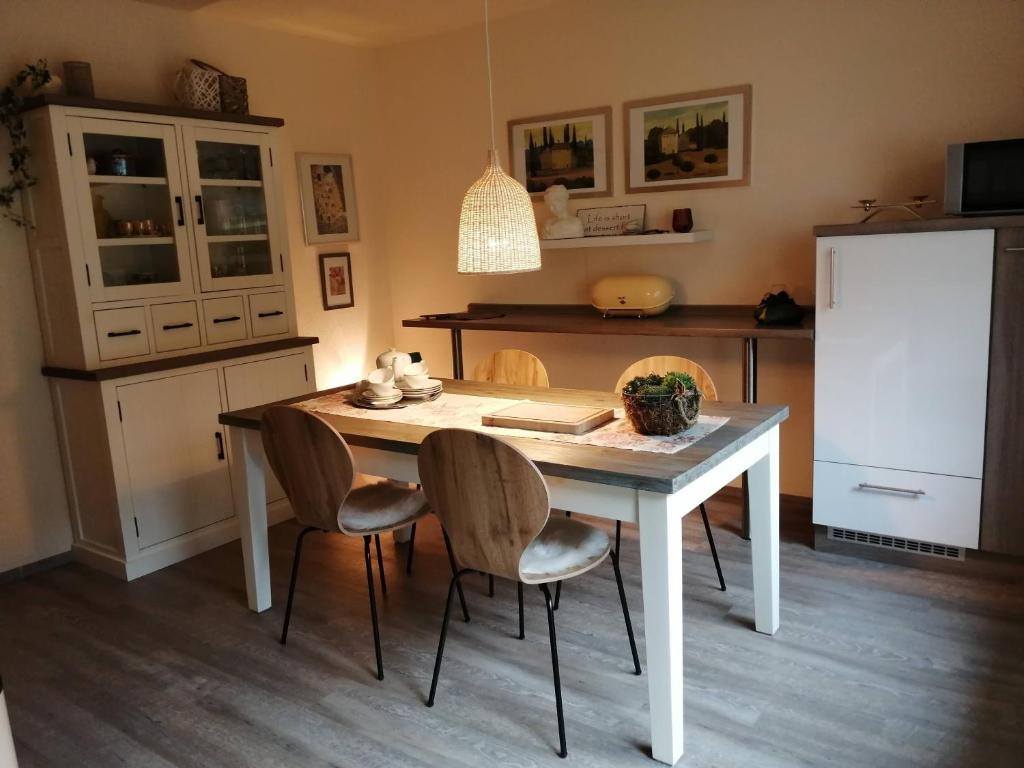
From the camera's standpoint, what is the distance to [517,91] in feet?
14.3

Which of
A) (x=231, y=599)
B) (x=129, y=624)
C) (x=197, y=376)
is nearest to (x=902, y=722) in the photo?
(x=231, y=599)

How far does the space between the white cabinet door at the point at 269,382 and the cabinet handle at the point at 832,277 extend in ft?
7.94

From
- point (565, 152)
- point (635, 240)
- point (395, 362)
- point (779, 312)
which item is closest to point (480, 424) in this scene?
point (395, 362)

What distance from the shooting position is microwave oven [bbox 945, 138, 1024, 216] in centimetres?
284

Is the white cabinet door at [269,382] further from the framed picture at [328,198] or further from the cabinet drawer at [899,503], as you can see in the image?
the cabinet drawer at [899,503]

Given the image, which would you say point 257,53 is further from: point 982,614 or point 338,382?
point 982,614

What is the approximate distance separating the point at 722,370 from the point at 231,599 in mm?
2406

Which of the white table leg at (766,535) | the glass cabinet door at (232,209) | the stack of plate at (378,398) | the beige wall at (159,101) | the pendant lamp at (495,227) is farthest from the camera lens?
the glass cabinet door at (232,209)

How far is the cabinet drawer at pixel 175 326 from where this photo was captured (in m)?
3.51

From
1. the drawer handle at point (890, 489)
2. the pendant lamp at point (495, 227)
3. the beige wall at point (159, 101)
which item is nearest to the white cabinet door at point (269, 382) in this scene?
the beige wall at point (159, 101)

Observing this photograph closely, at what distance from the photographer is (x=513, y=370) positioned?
3498 mm

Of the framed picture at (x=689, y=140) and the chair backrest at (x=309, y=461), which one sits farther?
the framed picture at (x=689, y=140)

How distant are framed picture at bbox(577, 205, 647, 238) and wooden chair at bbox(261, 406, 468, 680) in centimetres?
190

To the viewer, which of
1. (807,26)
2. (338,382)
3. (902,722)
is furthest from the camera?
(338,382)
